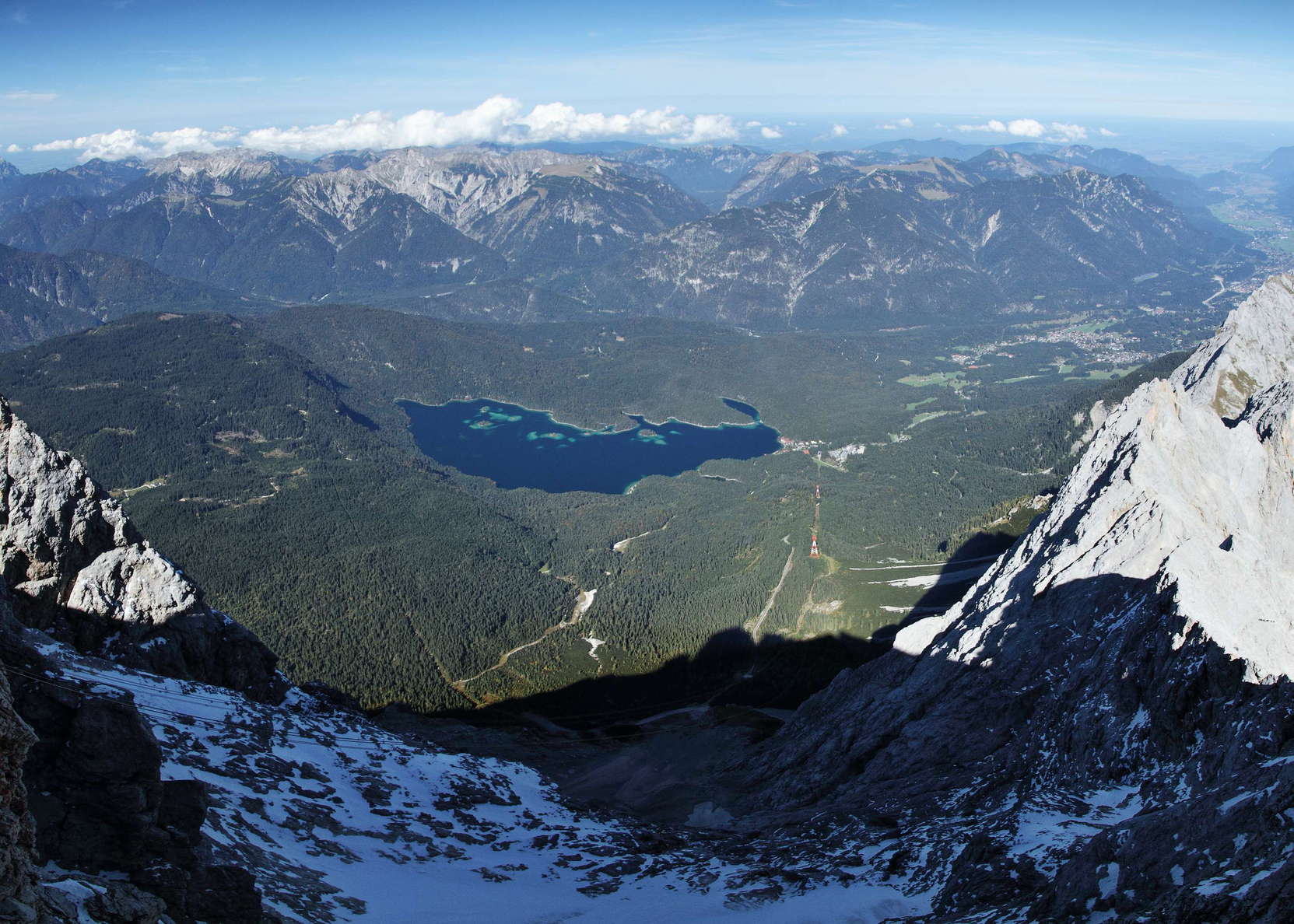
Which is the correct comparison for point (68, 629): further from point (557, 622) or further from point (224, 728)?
point (557, 622)

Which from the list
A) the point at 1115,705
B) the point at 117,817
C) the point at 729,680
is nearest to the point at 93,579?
the point at 117,817

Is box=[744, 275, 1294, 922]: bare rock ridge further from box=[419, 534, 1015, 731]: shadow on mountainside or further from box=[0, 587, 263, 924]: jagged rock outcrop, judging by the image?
box=[0, 587, 263, 924]: jagged rock outcrop

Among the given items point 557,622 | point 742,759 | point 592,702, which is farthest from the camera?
point 557,622

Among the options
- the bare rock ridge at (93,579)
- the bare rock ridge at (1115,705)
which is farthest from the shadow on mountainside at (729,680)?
the bare rock ridge at (93,579)

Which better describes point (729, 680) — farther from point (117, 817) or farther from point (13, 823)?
point (13, 823)

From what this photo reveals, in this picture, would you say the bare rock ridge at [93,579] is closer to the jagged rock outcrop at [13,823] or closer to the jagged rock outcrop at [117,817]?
the jagged rock outcrop at [117,817]

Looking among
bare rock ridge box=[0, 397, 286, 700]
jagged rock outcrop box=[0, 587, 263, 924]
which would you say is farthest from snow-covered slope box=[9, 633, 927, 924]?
bare rock ridge box=[0, 397, 286, 700]

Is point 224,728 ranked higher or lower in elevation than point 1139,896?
lower

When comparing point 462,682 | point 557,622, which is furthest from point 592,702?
point 557,622
